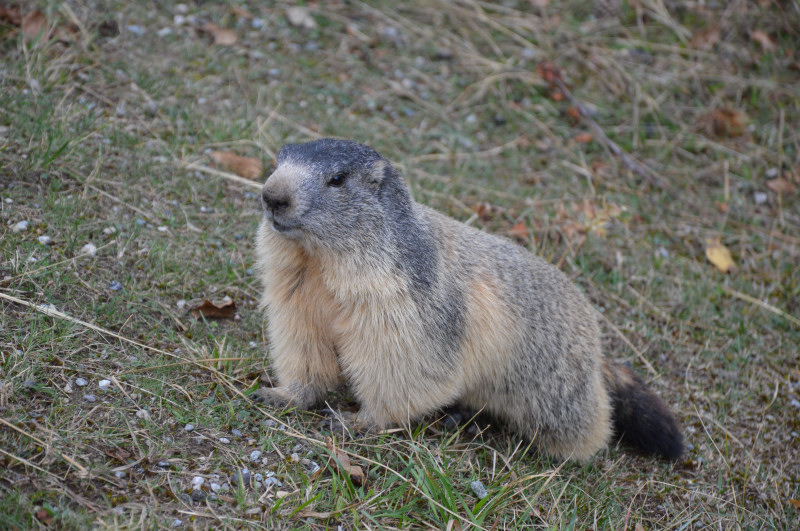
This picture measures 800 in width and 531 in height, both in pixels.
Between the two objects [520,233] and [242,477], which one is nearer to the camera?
[242,477]

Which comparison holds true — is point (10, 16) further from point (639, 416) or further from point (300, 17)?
point (639, 416)

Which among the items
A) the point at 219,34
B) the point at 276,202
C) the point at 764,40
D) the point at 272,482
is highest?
the point at 764,40

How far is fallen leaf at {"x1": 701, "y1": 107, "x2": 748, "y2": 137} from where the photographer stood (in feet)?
25.5

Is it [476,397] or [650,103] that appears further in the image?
[650,103]

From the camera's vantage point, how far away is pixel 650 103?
7.77 metres

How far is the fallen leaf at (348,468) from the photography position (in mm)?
3650

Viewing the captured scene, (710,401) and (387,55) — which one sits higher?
(387,55)

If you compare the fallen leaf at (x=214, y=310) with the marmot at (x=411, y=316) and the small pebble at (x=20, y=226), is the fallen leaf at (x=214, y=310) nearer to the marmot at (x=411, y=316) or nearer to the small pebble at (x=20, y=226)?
the marmot at (x=411, y=316)

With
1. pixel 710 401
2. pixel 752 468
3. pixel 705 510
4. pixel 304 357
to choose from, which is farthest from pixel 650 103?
pixel 304 357

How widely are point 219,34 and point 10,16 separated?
1837mm

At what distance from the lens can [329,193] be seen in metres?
3.72

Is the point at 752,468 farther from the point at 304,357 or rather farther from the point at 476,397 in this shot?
the point at 304,357

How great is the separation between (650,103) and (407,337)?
5.15 m

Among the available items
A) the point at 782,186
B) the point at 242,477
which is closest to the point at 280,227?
the point at 242,477
